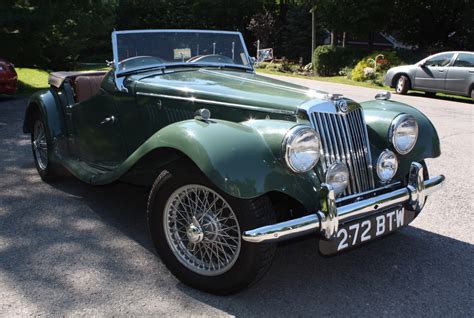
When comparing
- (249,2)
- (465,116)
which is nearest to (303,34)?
(249,2)

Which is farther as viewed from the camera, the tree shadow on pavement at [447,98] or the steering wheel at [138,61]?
the tree shadow on pavement at [447,98]

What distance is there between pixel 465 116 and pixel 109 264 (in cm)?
953

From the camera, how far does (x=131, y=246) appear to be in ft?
12.1

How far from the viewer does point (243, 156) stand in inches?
111

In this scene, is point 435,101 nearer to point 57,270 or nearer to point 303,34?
point 57,270

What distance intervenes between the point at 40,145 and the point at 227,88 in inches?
110

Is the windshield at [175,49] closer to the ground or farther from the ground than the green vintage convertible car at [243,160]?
farther from the ground

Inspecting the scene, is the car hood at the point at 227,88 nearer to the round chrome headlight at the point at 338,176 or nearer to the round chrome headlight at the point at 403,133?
the round chrome headlight at the point at 338,176

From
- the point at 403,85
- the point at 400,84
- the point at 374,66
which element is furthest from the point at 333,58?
the point at 403,85

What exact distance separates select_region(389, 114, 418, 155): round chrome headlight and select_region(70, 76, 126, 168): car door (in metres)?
2.18

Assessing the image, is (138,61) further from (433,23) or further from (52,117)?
(433,23)

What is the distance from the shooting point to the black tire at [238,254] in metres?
2.81

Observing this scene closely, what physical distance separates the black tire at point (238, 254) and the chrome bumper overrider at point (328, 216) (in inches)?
6.0

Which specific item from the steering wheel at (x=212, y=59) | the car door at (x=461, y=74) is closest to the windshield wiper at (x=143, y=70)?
the steering wheel at (x=212, y=59)
